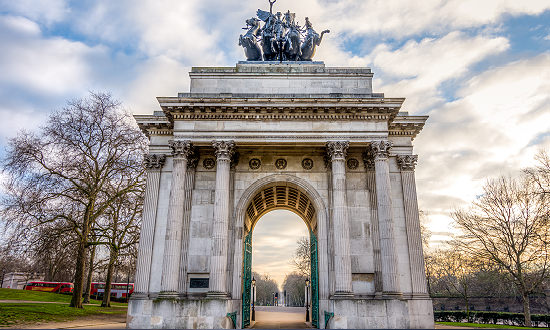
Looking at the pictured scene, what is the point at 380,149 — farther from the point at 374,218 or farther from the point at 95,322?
the point at 95,322

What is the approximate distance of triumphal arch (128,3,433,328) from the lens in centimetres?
1916

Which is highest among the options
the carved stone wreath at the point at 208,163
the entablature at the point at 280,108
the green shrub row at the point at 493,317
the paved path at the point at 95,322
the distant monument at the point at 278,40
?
the distant monument at the point at 278,40

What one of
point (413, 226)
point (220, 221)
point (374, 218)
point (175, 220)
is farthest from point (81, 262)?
point (413, 226)

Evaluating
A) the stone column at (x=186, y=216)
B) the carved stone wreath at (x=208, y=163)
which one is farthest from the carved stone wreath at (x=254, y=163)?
the stone column at (x=186, y=216)

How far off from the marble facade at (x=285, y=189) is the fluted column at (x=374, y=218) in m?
0.06

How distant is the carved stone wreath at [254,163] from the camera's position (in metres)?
23.5

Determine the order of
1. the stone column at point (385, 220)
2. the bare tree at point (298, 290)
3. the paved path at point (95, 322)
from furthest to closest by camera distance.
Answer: the bare tree at point (298, 290)
the paved path at point (95, 322)
the stone column at point (385, 220)

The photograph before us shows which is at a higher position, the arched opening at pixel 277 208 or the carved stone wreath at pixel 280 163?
the carved stone wreath at pixel 280 163

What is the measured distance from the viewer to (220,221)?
20.2 meters

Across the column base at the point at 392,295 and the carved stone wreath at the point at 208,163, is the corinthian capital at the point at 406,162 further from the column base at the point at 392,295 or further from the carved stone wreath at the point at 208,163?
the carved stone wreath at the point at 208,163

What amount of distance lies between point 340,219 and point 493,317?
26.1 metres

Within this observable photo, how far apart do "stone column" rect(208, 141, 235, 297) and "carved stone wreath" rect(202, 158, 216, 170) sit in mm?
1916

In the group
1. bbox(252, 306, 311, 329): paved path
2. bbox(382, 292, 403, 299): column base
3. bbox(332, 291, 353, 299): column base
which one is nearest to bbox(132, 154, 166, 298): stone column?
bbox(252, 306, 311, 329): paved path

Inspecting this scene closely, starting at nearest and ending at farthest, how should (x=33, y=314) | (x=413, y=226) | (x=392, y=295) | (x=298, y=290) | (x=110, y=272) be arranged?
(x=392, y=295)
(x=413, y=226)
(x=33, y=314)
(x=110, y=272)
(x=298, y=290)
